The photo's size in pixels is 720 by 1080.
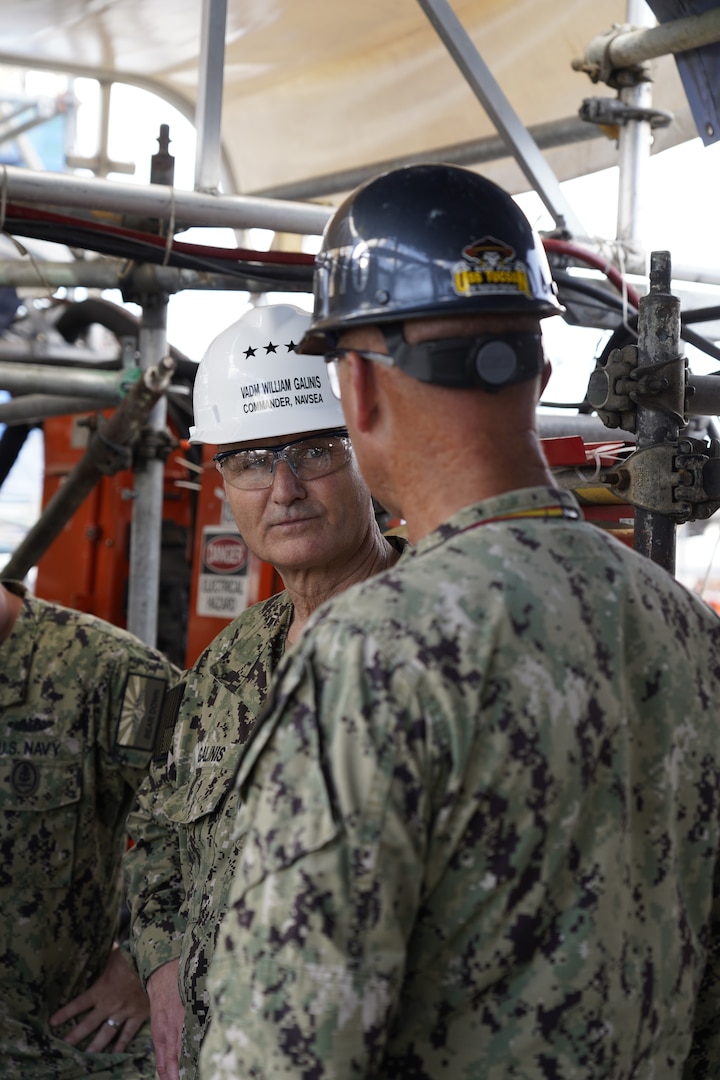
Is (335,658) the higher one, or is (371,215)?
(371,215)

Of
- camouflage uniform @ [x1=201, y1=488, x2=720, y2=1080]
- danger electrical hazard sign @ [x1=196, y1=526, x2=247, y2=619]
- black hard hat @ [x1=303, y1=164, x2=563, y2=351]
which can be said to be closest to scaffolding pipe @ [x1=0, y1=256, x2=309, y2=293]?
danger electrical hazard sign @ [x1=196, y1=526, x2=247, y2=619]

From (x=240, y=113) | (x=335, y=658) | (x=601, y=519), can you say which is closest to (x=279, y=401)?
(x=601, y=519)

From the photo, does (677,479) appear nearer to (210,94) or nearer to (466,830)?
(466,830)

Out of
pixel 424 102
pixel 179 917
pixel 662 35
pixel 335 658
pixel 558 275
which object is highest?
pixel 424 102

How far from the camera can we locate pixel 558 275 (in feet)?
11.2

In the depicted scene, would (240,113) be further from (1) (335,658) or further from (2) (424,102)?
(1) (335,658)

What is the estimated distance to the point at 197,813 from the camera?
7.00 ft

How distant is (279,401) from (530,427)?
3.58 ft

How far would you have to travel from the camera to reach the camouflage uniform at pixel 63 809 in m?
2.78

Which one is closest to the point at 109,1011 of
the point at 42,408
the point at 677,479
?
the point at 677,479

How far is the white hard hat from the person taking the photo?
2.31 m

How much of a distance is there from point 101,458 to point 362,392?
2.74 metres

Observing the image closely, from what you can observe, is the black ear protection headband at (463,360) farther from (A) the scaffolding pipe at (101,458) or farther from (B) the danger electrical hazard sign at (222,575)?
(B) the danger electrical hazard sign at (222,575)

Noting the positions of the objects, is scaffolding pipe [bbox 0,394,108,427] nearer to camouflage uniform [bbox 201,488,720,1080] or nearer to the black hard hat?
the black hard hat
